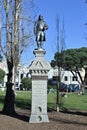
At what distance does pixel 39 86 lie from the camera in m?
16.8

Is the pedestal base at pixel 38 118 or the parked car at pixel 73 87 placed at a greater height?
the parked car at pixel 73 87

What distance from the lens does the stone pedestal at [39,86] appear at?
1677 cm

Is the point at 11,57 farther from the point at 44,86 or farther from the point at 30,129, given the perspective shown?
the point at 30,129

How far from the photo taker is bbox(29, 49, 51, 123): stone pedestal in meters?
16.8

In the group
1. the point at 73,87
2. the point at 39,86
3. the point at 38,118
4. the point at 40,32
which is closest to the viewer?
the point at 39,86

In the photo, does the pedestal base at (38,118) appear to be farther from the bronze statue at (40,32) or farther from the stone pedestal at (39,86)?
the bronze statue at (40,32)

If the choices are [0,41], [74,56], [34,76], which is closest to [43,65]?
[34,76]

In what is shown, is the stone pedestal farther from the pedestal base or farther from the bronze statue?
the bronze statue

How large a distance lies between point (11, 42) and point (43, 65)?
264 inches

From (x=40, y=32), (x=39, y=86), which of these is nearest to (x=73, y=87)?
(x=40, y=32)

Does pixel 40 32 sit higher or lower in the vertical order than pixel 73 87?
higher

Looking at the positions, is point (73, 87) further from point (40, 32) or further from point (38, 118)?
point (38, 118)

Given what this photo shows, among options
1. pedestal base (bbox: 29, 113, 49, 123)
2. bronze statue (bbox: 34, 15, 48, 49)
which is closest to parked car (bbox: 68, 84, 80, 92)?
bronze statue (bbox: 34, 15, 48, 49)

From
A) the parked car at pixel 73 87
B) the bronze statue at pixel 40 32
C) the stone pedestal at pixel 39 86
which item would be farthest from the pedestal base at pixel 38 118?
the parked car at pixel 73 87
